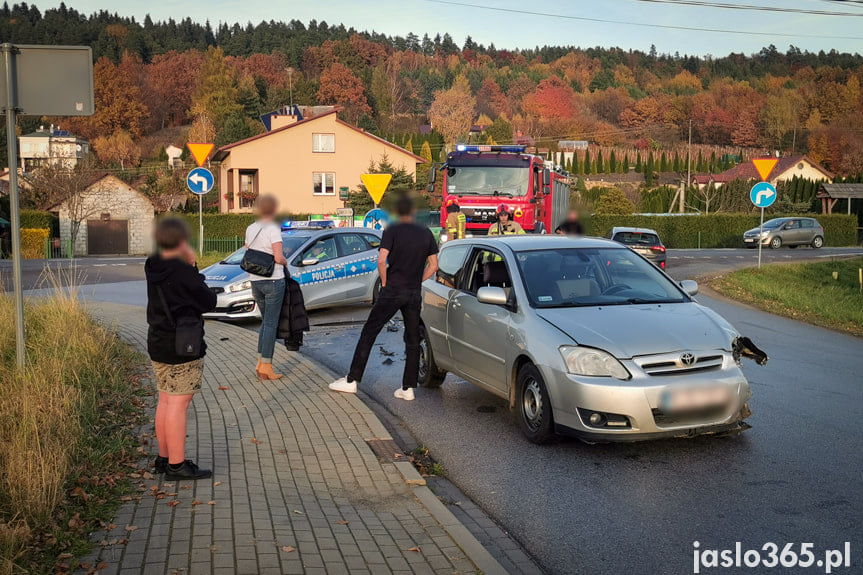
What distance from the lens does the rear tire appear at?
8898 mm

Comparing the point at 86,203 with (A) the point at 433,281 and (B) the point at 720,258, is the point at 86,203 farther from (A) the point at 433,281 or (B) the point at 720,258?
(A) the point at 433,281

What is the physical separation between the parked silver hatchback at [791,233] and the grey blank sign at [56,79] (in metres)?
40.7

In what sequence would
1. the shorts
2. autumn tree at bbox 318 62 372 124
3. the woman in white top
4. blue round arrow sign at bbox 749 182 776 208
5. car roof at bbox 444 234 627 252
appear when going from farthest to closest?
autumn tree at bbox 318 62 372 124, blue round arrow sign at bbox 749 182 776 208, the woman in white top, car roof at bbox 444 234 627 252, the shorts

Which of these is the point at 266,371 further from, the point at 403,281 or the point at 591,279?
the point at 591,279

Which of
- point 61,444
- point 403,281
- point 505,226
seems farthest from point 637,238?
point 61,444

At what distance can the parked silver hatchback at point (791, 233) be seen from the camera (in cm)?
4284

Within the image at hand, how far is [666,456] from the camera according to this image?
6312 millimetres

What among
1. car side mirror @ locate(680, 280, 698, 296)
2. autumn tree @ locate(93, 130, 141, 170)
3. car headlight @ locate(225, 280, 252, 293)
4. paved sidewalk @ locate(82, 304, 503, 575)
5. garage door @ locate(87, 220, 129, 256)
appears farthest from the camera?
autumn tree @ locate(93, 130, 141, 170)

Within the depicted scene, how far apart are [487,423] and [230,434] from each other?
7.61 ft

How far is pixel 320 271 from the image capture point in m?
15.1

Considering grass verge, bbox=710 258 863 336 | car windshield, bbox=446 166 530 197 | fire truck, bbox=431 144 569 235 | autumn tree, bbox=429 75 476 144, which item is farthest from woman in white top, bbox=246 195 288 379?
autumn tree, bbox=429 75 476 144

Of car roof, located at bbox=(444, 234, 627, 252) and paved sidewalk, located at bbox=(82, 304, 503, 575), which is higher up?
car roof, located at bbox=(444, 234, 627, 252)

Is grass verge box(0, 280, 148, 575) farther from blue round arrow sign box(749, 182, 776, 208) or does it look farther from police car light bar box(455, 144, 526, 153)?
Result: blue round arrow sign box(749, 182, 776, 208)

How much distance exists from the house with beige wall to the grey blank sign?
50.0 meters
